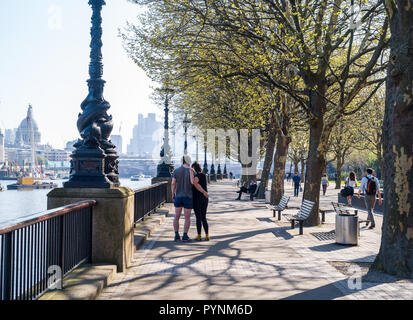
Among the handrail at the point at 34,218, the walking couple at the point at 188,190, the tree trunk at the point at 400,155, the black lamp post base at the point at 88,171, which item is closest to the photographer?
the handrail at the point at 34,218

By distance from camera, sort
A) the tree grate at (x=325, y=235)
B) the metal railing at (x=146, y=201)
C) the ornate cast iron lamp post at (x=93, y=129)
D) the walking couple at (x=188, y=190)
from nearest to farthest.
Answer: the ornate cast iron lamp post at (x=93, y=129) → the walking couple at (x=188, y=190) → the tree grate at (x=325, y=235) → the metal railing at (x=146, y=201)

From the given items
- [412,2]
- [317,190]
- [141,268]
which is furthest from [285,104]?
[141,268]

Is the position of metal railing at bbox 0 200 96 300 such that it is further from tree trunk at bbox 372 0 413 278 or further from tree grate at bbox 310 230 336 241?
tree grate at bbox 310 230 336 241

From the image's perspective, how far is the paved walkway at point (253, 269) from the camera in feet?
20.3

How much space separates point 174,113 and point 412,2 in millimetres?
35154

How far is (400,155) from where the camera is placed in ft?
24.4

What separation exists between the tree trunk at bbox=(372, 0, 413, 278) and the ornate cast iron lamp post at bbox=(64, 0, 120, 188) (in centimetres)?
481

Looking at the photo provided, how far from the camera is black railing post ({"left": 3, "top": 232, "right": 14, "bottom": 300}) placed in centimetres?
402

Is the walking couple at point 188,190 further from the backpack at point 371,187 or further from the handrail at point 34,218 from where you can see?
the backpack at point 371,187

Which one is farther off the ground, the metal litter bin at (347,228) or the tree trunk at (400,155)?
the tree trunk at (400,155)

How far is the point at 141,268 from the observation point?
768 centimetres

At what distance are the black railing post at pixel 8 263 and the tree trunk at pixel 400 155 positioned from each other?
5940mm

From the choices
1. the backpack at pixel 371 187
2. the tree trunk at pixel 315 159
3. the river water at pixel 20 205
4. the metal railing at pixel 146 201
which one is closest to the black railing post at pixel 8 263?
the metal railing at pixel 146 201

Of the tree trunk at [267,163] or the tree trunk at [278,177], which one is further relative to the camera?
the tree trunk at [267,163]
